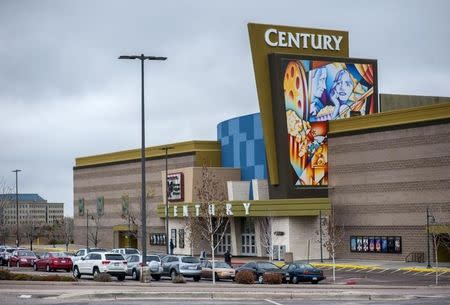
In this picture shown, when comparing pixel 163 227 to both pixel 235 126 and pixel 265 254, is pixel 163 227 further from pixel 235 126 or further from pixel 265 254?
pixel 265 254

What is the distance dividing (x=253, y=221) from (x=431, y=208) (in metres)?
23.0

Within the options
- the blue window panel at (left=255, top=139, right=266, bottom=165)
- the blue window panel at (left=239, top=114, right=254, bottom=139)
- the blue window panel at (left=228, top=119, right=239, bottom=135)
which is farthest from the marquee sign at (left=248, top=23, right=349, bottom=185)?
the blue window panel at (left=228, top=119, right=239, bottom=135)

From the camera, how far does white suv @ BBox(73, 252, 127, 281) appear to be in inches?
2162

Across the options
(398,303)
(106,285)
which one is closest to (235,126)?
(106,285)

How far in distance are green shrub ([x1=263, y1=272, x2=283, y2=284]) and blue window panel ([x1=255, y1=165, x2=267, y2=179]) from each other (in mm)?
42176

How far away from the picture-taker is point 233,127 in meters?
101

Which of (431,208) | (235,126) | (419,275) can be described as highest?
(235,126)

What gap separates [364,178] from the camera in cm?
7875

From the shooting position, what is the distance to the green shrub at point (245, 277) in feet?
167

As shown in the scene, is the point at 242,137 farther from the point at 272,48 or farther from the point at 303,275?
the point at 303,275

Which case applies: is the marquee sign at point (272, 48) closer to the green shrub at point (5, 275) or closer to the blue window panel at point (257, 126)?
the blue window panel at point (257, 126)

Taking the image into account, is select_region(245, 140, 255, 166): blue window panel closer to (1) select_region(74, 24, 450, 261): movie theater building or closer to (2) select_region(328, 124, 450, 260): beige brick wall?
(1) select_region(74, 24, 450, 261): movie theater building

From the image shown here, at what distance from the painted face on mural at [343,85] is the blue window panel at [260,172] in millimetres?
12283

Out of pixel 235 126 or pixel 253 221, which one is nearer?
pixel 253 221
